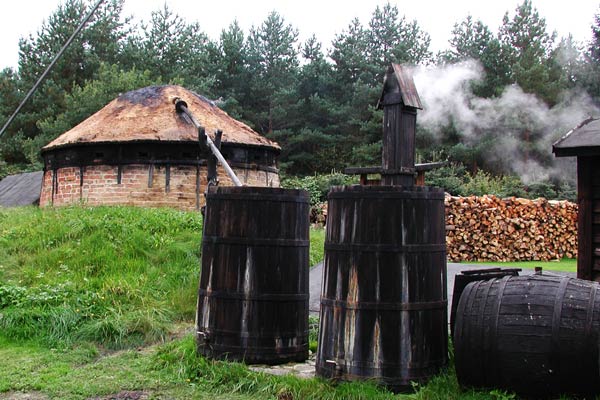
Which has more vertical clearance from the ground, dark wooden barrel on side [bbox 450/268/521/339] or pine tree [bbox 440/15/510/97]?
pine tree [bbox 440/15/510/97]

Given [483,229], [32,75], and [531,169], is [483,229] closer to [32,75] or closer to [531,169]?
[531,169]

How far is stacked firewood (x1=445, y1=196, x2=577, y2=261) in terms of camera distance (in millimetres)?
14555

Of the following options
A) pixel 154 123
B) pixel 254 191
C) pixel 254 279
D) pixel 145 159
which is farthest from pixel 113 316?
pixel 154 123

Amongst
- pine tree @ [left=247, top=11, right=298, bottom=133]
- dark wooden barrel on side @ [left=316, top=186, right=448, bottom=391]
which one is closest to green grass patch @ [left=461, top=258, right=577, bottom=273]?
dark wooden barrel on side @ [left=316, top=186, right=448, bottom=391]

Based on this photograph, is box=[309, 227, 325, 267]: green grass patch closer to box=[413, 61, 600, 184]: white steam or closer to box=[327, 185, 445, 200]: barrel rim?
box=[327, 185, 445, 200]: barrel rim

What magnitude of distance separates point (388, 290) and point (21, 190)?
22476 mm

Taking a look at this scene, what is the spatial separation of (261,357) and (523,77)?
27255 millimetres

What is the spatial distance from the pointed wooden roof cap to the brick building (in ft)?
31.9

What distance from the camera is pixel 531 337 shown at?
4.10 metres

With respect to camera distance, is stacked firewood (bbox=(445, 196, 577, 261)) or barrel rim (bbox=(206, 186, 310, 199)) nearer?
barrel rim (bbox=(206, 186, 310, 199))

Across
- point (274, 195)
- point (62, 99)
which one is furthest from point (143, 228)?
point (62, 99)

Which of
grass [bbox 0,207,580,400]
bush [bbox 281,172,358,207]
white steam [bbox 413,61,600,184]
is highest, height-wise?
white steam [bbox 413,61,600,184]

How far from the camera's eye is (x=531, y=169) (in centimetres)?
2866

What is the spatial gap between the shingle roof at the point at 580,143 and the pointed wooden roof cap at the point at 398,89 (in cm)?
134
